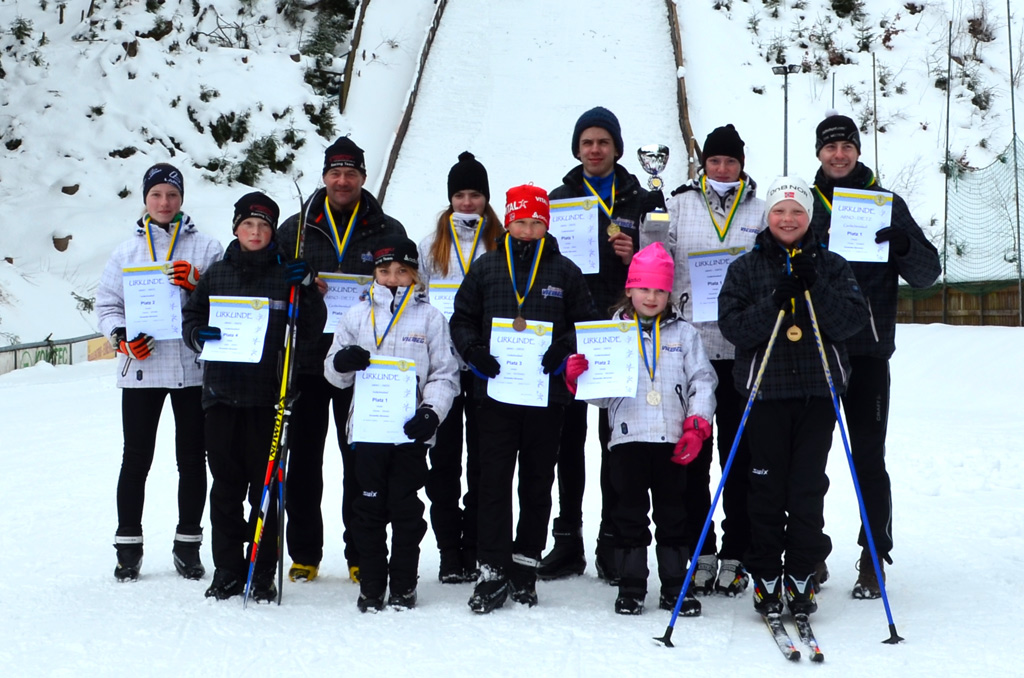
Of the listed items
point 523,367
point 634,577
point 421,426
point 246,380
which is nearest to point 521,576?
point 634,577

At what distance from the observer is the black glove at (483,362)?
15.6ft

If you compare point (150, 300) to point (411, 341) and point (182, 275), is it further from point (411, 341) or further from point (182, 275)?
point (411, 341)

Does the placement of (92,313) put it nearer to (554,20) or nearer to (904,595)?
(554,20)

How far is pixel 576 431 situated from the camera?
553cm

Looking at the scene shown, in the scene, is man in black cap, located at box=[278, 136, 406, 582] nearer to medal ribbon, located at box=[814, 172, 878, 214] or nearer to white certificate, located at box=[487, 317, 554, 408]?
white certificate, located at box=[487, 317, 554, 408]


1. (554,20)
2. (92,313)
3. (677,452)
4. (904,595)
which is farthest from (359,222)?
(554,20)

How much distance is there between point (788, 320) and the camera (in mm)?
4547

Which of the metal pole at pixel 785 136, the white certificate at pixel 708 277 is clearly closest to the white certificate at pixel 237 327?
the white certificate at pixel 708 277

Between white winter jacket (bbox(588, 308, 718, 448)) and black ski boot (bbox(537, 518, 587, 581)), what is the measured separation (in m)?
0.82

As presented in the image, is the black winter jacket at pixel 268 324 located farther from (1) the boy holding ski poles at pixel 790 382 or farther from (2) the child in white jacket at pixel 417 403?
(1) the boy holding ski poles at pixel 790 382

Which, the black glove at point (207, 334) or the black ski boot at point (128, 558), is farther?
the black ski boot at point (128, 558)

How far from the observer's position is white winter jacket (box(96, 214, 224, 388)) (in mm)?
5383

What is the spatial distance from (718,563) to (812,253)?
1.62m

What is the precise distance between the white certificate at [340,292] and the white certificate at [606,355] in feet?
4.06
